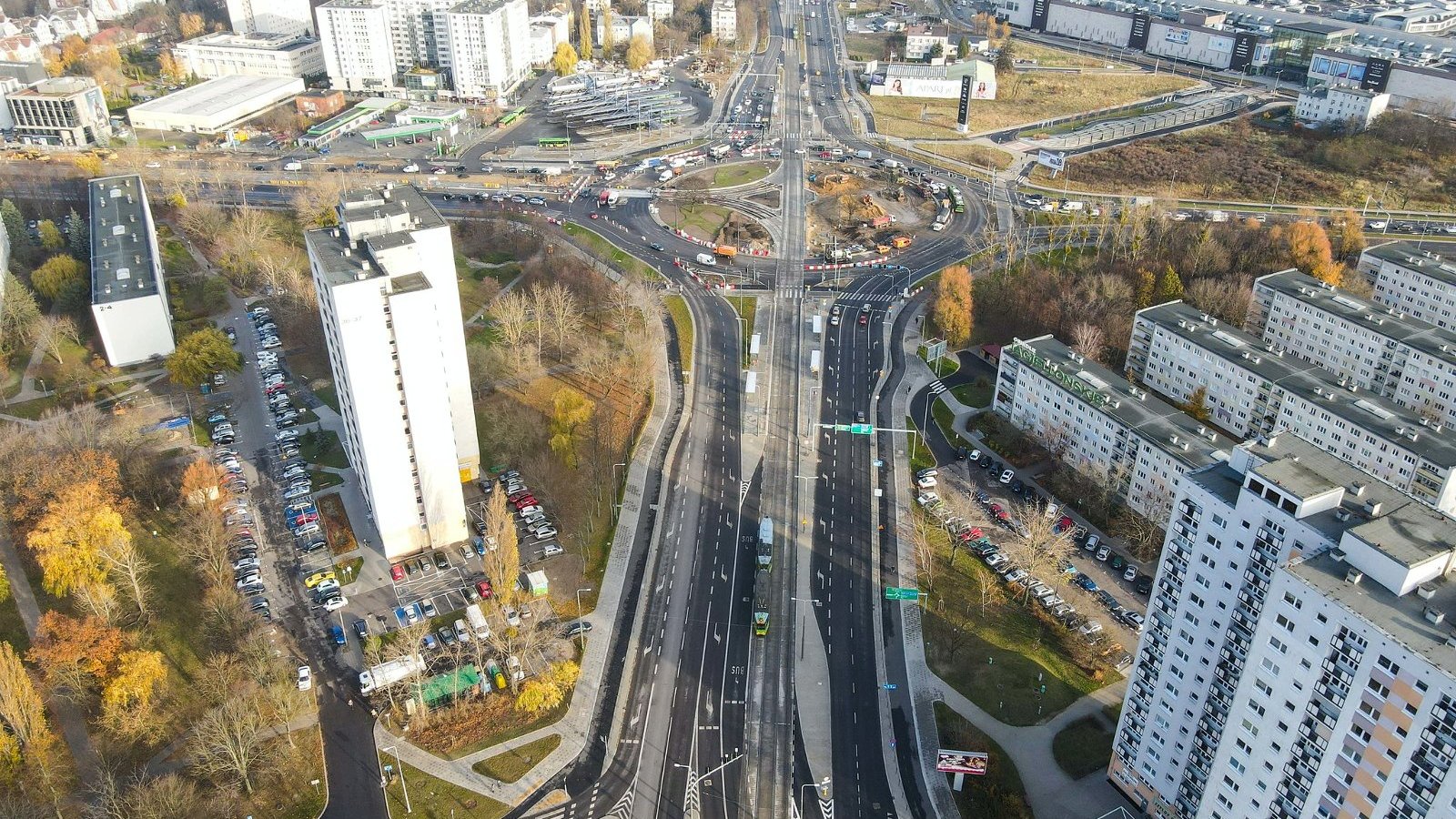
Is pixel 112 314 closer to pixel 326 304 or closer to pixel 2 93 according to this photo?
pixel 326 304

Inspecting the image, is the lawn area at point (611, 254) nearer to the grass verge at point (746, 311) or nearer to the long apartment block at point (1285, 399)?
the grass verge at point (746, 311)

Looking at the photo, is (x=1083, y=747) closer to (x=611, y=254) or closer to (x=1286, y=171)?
(x=611, y=254)

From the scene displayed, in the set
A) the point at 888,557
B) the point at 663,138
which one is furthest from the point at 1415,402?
the point at 663,138

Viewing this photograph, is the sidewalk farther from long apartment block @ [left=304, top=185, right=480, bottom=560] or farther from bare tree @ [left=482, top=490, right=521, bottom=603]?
long apartment block @ [left=304, top=185, right=480, bottom=560]

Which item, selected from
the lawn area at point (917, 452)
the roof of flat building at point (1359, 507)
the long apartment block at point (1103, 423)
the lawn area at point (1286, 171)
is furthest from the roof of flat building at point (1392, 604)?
the lawn area at point (1286, 171)

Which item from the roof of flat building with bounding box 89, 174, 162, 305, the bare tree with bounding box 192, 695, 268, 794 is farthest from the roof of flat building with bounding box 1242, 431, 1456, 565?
the roof of flat building with bounding box 89, 174, 162, 305

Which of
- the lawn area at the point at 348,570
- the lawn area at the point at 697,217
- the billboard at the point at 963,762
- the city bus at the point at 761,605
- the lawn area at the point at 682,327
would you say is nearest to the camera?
the billboard at the point at 963,762
